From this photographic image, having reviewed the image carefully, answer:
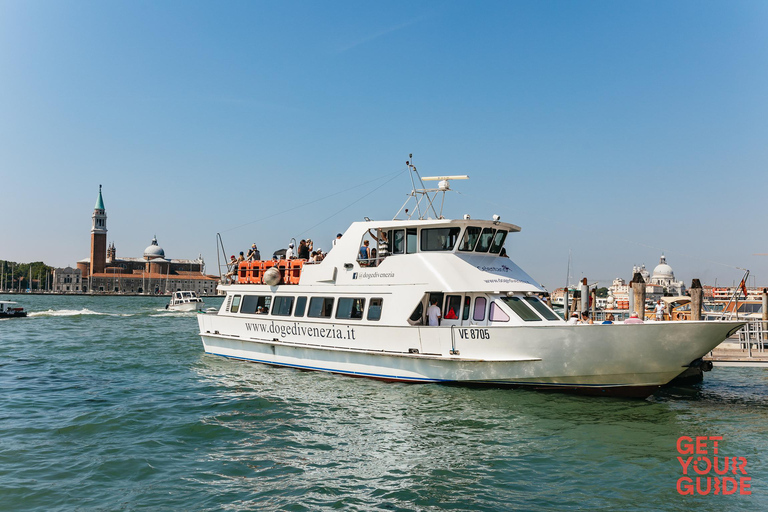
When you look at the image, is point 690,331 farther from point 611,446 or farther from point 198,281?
point 198,281

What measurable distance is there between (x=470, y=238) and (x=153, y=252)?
176714 millimetres

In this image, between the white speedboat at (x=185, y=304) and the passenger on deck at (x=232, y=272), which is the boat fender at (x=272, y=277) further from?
the white speedboat at (x=185, y=304)

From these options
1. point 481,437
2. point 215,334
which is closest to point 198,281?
point 215,334

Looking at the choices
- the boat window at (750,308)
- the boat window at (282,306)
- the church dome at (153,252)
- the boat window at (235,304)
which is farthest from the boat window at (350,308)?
the church dome at (153,252)

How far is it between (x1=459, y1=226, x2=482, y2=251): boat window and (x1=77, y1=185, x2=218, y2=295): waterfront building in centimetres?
15751

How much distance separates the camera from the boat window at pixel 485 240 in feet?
45.8

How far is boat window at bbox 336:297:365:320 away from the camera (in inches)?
568

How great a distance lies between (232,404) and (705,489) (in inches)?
333

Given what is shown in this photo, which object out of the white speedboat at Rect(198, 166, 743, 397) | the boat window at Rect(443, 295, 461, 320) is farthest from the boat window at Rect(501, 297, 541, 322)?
the boat window at Rect(443, 295, 461, 320)

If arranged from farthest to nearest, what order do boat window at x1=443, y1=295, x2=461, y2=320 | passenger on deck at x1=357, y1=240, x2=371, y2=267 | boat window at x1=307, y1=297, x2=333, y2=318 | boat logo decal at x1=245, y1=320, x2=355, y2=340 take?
1. boat window at x1=307, y1=297, x2=333, y2=318
2. passenger on deck at x1=357, y1=240, x2=371, y2=267
3. boat logo decal at x1=245, y1=320, x2=355, y2=340
4. boat window at x1=443, y1=295, x2=461, y2=320

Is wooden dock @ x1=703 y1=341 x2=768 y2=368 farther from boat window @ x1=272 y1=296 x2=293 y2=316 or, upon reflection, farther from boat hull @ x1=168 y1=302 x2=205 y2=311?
boat hull @ x1=168 y1=302 x2=205 y2=311

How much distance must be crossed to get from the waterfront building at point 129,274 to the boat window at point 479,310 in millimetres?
158268

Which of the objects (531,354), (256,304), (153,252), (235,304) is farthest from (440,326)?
(153,252)

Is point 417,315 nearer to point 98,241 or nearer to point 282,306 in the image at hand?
point 282,306
